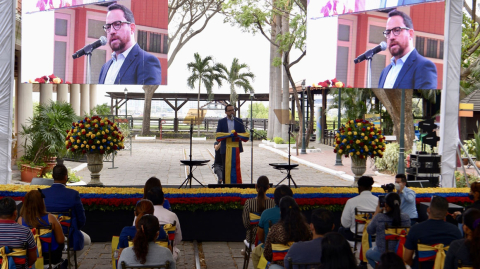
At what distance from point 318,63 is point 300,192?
3.37 meters

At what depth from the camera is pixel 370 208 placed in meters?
5.61

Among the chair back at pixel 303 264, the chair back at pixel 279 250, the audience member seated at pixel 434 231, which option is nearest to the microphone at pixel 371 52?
the audience member seated at pixel 434 231

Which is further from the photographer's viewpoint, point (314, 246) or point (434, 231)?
point (434, 231)

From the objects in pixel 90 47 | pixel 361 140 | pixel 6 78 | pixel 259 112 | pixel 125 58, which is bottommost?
pixel 361 140

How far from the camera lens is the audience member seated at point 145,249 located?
3631mm

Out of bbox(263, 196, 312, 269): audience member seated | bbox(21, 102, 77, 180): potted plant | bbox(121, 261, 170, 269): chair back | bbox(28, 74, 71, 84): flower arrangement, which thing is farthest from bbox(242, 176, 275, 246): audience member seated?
bbox(21, 102, 77, 180): potted plant

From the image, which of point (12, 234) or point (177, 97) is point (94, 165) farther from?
point (177, 97)

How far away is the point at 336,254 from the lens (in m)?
2.93

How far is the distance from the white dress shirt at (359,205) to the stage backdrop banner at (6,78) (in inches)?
232

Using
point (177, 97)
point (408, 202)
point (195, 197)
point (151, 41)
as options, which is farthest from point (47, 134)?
point (177, 97)

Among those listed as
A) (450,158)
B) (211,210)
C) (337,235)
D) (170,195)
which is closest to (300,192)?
(211,210)

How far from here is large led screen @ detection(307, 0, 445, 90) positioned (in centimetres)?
955

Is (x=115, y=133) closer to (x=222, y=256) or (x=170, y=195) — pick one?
(x=170, y=195)

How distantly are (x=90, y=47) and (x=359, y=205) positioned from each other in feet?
21.5
